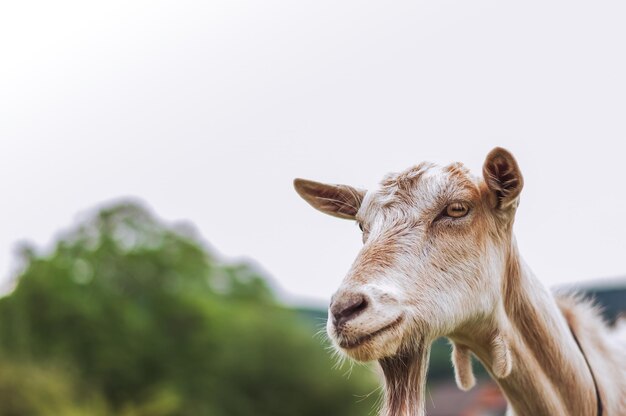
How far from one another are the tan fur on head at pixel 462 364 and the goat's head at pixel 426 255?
0.38 metres

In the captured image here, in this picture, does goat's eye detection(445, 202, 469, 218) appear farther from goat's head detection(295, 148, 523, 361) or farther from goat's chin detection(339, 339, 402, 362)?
goat's chin detection(339, 339, 402, 362)

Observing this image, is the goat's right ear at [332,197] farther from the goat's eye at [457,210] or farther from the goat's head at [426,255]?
the goat's eye at [457,210]

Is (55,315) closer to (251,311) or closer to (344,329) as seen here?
(251,311)

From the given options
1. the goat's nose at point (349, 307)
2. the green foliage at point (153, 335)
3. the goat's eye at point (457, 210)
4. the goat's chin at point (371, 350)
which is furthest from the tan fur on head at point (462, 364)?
the green foliage at point (153, 335)

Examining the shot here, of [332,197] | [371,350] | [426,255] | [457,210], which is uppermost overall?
[332,197]

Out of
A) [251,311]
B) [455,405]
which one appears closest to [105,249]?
[251,311]

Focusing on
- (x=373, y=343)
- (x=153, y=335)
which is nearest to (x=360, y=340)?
(x=373, y=343)

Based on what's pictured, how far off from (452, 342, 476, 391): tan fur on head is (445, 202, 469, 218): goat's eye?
0.70 meters

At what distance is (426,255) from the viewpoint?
14.6 ft

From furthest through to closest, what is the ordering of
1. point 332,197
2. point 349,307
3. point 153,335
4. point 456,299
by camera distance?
point 153,335 → point 332,197 → point 456,299 → point 349,307

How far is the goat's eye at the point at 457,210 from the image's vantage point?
454 centimetres

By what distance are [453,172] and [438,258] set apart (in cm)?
42

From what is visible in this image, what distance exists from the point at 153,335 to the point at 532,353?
172 feet

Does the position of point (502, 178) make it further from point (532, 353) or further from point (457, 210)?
point (532, 353)
